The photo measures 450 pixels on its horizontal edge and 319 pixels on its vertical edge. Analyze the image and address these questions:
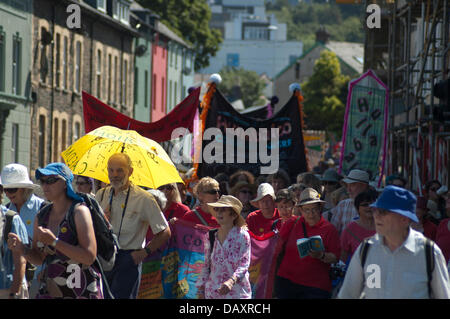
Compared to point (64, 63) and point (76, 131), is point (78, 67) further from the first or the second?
point (76, 131)

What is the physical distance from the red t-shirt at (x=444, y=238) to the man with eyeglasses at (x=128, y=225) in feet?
9.02

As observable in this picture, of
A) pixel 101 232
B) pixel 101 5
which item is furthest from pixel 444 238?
pixel 101 5

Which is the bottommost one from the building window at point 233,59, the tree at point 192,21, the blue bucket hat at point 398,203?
the blue bucket hat at point 398,203

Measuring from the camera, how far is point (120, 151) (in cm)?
1020

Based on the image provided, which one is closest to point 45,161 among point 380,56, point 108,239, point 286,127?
point 380,56

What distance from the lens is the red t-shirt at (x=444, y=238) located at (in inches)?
384

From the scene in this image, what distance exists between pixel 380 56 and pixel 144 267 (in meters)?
29.7

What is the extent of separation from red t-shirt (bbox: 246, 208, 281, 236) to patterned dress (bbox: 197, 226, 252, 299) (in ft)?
6.03

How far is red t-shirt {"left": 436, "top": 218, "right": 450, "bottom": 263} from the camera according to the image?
9.74 meters

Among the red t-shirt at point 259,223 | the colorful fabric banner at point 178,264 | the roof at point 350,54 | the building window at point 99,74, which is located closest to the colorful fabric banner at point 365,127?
the red t-shirt at point 259,223

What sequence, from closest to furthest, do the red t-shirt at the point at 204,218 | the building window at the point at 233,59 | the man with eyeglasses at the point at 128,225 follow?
the man with eyeglasses at the point at 128,225 → the red t-shirt at the point at 204,218 → the building window at the point at 233,59

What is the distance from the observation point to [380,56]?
38.6 metres

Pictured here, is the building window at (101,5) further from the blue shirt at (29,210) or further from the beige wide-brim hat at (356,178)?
Result: the blue shirt at (29,210)

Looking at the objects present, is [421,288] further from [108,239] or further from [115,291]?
[115,291]
